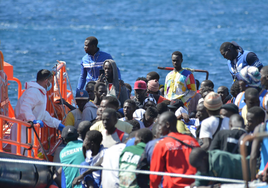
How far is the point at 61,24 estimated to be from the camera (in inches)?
2206

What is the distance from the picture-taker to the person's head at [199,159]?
484 cm

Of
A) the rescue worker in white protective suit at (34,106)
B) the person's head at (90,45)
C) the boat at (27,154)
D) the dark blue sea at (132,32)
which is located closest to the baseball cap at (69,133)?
the boat at (27,154)

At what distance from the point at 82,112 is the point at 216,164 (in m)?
3.35

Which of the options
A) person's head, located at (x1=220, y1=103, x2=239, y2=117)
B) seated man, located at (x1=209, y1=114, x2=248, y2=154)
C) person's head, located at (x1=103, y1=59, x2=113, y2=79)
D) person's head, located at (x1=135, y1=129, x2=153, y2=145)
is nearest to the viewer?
seated man, located at (x1=209, y1=114, x2=248, y2=154)

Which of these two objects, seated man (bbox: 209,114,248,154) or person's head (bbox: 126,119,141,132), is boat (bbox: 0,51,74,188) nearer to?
person's head (bbox: 126,119,141,132)

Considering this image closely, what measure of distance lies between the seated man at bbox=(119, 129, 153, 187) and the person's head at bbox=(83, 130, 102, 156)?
1.67 feet

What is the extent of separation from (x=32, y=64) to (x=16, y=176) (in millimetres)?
26851

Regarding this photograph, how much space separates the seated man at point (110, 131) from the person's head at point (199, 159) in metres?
1.59

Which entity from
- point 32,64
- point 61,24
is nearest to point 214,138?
point 32,64

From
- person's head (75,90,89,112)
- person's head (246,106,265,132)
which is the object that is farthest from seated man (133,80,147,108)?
person's head (246,106,265,132)

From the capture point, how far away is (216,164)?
4.91m

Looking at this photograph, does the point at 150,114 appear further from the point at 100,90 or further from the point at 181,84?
the point at 181,84

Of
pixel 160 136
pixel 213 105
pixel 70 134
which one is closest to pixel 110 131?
pixel 70 134

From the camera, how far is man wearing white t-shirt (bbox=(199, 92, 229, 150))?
5.62m
